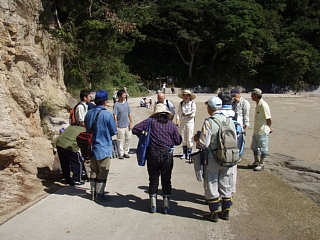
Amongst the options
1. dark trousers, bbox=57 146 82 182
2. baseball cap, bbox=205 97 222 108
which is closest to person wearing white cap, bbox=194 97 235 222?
baseball cap, bbox=205 97 222 108

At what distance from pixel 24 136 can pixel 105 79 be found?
22678 millimetres

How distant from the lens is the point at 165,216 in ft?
16.2

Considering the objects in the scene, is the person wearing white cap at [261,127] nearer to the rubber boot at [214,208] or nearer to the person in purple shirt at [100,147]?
the rubber boot at [214,208]

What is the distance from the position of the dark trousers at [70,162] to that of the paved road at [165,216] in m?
0.27

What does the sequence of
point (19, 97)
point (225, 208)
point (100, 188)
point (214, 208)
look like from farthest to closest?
point (19, 97) < point (100, 188) < point (225, 208) < point (214, 208)

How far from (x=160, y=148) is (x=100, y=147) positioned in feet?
3.46

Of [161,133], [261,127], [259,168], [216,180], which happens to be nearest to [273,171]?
[259,168]

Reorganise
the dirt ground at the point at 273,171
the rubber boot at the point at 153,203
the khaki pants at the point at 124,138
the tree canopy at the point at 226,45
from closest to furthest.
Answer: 1. the rubber boot at the point at 153,203
2. the dirt ground at the point at 273,171
3. the khaki pants at the point at 124,138
4. the tree canopy at the point at 226,45

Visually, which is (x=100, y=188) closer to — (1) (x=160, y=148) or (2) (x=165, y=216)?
(2) (x=165, y=216)

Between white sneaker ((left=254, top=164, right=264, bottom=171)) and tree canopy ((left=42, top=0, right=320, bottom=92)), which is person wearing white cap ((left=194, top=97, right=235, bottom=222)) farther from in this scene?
tree canopy ((left=42, top=0, right=320, bottom=92))

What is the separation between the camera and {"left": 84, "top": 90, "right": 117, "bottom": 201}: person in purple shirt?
211 inches

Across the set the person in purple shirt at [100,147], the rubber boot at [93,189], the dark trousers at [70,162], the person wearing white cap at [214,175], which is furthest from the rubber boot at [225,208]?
the dark trousers at [70,162]

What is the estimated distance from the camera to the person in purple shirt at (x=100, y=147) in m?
5.36

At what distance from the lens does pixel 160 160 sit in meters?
4.88
